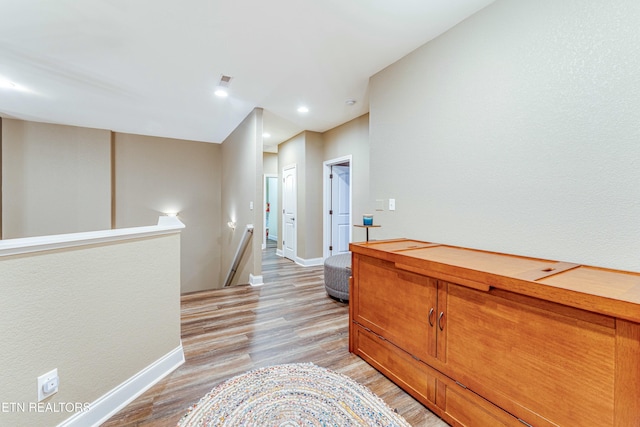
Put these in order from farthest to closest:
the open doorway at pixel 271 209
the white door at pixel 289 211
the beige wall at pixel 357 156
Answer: the open doorway at pixel 271 209, the white door at pixel 289 211, the beige wall at pixel 357 156

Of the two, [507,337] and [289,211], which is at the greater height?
[289,211]

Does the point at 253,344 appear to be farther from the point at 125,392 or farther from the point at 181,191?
the point at 181,191

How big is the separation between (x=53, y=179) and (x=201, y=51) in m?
4.14

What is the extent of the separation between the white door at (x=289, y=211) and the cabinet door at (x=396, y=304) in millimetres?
3476

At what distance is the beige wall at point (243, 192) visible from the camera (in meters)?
3.83

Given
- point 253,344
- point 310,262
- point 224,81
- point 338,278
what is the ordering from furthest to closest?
1. point 310,262
2. point 338,278
3. point 224,81
4. point 253,344

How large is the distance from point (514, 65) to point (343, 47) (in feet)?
4.54

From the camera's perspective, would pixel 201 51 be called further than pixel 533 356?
Yes

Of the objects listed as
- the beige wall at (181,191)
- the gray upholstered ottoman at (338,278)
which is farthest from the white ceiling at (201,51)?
the gray upholstered ottoman at (338,278)

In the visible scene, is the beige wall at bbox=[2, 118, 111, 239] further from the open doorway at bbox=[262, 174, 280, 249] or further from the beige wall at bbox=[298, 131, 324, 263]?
the open doorway at bbox=[262, 174, 280, 249]

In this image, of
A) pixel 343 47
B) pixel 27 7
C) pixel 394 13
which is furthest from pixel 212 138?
Result: pixel 394 13

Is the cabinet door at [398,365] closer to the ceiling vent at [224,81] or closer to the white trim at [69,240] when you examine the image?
the white trim at [69,240]

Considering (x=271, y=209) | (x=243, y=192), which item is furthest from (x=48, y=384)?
(x=271, y=209)

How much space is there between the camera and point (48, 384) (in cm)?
120
